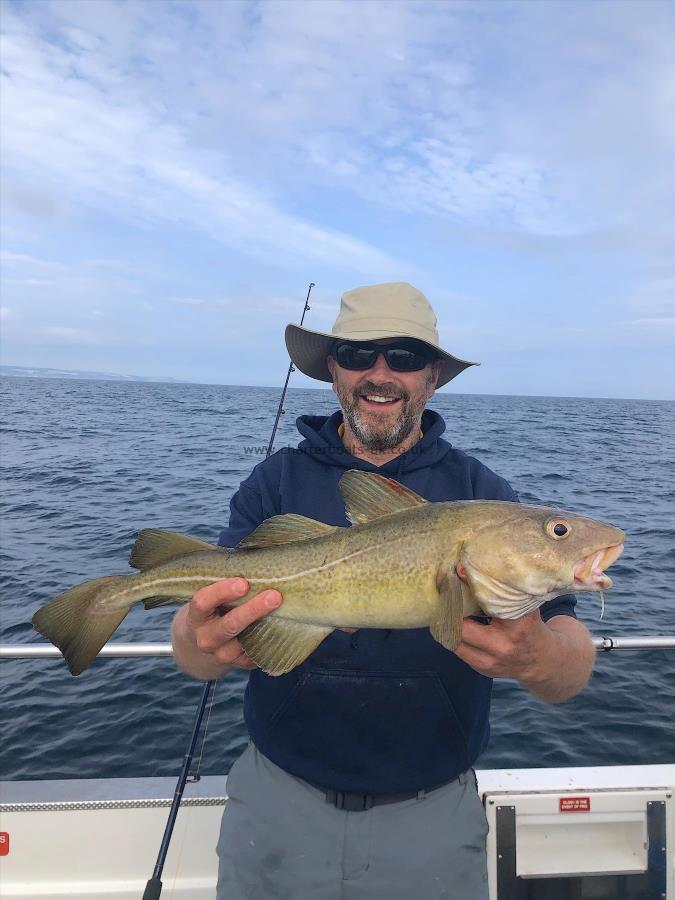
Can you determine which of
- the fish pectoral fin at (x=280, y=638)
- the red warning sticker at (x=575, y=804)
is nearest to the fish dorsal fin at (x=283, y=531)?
the fish pectoral fin at (x=280, y=638)

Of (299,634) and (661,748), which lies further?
(661,748)

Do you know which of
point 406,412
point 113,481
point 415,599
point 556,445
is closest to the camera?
point 415,599

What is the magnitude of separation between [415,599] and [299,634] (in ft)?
2.14

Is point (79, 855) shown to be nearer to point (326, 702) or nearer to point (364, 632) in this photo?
point (326, 702)

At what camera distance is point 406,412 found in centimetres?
393

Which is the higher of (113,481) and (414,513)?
(414,513)

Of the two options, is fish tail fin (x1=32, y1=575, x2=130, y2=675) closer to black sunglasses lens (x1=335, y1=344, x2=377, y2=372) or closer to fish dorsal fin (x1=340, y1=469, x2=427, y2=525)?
fish dorsal fin (x1=340, y1=469, x2=427, y2=525)

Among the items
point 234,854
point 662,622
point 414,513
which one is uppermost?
point 414,513

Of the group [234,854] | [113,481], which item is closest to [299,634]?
[234,854]

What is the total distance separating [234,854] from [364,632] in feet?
4.47

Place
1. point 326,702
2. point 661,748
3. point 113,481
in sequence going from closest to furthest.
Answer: point 326,702 → point 661,748 → point 113,481

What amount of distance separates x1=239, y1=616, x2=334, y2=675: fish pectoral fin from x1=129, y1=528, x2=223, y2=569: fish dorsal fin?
513 mm

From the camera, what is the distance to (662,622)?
11.1 metres

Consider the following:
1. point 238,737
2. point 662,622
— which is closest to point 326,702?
point 238,737
